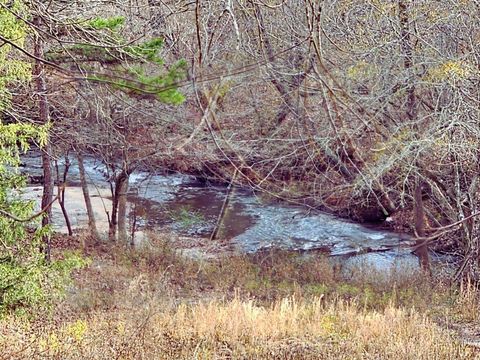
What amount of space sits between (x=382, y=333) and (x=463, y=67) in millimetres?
4718

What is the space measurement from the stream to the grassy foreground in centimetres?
406

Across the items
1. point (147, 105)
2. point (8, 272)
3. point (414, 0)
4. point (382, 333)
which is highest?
point (414, 0)

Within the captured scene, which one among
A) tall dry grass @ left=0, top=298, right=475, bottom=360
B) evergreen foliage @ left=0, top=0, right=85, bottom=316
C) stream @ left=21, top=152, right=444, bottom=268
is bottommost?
stream @ left=21, top=152, right=444, bottom=268

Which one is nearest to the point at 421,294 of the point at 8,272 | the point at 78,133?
the point at 8,272

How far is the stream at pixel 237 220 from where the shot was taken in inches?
645

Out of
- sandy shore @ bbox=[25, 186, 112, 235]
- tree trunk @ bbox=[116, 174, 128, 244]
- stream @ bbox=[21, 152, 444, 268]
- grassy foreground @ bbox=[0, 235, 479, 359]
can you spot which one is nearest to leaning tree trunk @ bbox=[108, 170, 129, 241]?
tree trunk @ bbox=[116, 174, 128, 244]

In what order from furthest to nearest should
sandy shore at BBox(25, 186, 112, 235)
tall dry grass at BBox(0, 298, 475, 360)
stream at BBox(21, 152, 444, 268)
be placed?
sandy shore at BBox(25, 186, 112, 235) < stream at BBox(21, 152, 444, 268) < tall dry grass at BBox(0, 298, 475, 360)

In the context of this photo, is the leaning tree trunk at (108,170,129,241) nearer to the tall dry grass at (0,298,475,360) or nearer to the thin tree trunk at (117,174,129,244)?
the thin tree trunk at (117,174,129,244)

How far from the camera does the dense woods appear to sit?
7992mm

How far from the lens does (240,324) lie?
679 cm

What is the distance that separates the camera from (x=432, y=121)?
10016mm

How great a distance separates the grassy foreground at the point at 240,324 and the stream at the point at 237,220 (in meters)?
4.06

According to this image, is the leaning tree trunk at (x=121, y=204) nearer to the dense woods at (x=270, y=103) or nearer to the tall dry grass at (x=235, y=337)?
the dense woods at (x=270, y=103)

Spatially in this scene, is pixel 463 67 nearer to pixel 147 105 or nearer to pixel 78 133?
pixel 147 105
